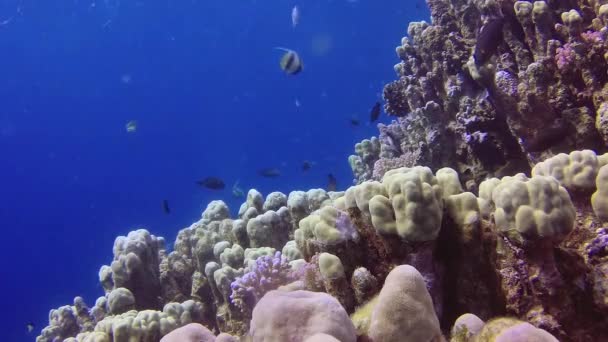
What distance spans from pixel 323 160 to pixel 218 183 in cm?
6037

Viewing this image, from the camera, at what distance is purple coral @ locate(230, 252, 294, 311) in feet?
11.2

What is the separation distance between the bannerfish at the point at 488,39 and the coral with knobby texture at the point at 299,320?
4191 millimetres

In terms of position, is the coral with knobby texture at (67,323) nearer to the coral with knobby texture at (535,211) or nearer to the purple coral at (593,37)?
the coral with knobby texture at (535,211)

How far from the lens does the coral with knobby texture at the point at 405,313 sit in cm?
209

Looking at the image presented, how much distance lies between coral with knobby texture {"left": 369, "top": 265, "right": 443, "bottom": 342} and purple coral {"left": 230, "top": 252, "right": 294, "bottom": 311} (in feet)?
4.37

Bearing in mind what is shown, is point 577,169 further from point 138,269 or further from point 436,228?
point 138,269

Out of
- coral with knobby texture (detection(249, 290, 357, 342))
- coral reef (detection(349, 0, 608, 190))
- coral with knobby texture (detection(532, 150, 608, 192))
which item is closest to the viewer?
coral with knobby texture (detection(249, 290, 357, 342))

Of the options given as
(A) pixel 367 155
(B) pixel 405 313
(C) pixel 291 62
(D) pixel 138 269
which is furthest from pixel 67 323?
(B) pixel 405 313

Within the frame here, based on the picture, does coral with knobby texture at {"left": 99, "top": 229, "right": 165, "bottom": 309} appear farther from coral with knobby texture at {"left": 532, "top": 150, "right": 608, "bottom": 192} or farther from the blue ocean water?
the blue ocean water

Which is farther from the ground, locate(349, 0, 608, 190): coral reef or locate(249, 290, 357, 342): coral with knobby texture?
locate(349, 0, 608, 190): coral reef

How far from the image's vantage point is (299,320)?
6.83 feet

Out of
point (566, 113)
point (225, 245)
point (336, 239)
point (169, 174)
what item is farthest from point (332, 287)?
point (169, 174)

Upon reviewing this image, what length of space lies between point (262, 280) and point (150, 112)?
7391cm

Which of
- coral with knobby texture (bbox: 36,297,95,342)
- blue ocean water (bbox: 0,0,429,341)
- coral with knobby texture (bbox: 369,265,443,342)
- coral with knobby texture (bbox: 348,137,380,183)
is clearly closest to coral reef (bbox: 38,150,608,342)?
coral with knobby texture (bbox: 369,265,443,342)
